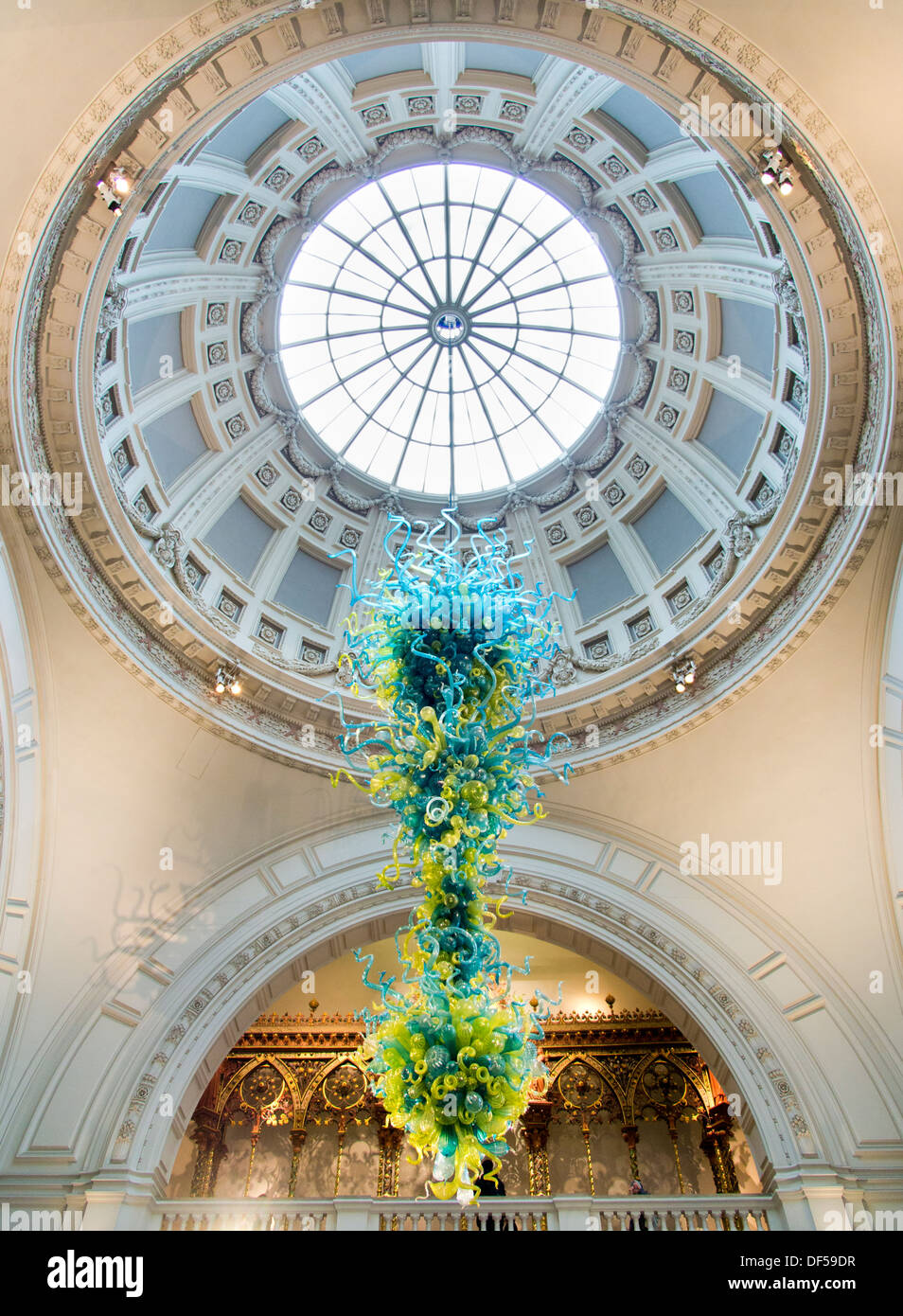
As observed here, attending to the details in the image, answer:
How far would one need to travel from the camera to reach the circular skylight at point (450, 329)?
47.8ft

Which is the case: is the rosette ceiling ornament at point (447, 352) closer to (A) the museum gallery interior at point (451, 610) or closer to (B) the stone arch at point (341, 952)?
(A) the museum gallery interior at point (451, 610)

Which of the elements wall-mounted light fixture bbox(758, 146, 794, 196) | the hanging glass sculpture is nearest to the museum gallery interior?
the hanging glass sculpture

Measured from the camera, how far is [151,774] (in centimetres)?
1148

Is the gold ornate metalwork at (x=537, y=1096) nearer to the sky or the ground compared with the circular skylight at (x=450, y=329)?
nearer to the ground

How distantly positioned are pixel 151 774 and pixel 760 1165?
958 centimetres

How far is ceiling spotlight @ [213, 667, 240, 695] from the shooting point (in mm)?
12164

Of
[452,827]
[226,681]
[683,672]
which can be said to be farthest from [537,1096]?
[452,827]

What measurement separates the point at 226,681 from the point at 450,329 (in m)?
8.93

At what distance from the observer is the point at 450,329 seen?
16.1 meters

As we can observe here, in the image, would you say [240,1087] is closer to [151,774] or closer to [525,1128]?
[525,1128]

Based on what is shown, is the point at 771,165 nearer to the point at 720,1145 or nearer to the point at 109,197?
the point at 109,197

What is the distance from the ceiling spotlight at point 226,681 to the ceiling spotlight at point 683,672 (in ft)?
22.9

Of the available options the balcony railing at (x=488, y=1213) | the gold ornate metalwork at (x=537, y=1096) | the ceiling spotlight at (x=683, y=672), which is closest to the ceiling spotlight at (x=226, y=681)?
the gold ornate metalwork at (x=537, y=1096)

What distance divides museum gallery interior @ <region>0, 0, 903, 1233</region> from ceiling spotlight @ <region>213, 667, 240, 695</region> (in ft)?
0.25
